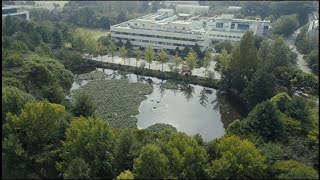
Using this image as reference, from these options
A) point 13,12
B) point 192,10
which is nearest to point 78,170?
point 13,12

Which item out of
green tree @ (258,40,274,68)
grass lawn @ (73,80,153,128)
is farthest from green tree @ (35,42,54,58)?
green tree @ (258,40,274,68)

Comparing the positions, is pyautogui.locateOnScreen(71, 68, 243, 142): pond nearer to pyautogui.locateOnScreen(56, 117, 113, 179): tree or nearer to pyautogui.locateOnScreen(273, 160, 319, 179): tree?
A: pyautogui.locateOnScreen(273, 160, 319, 179): tree

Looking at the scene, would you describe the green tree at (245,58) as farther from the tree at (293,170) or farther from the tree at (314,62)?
the tree at (293,170)

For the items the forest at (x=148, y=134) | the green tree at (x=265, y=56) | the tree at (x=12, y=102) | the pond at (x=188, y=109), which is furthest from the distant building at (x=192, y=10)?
the tree at (x=12, y=102)

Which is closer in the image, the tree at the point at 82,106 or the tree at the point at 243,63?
the tree at the point at 82,106

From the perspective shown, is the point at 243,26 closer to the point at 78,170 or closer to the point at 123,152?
the point at 123,152

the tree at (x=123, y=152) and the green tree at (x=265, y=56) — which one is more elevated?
the green tree at (x=265, y=56)

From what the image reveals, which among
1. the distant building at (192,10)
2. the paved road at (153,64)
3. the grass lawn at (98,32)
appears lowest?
the paved road at (153,64)
